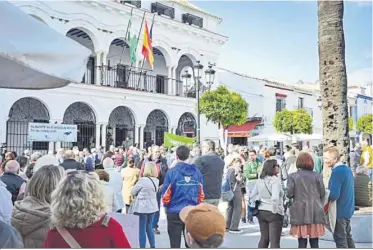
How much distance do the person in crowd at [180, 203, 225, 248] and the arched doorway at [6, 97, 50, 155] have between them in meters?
16.9

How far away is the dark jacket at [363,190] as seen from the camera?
7824 mm

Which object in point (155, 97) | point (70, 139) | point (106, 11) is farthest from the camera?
point (155, 97)

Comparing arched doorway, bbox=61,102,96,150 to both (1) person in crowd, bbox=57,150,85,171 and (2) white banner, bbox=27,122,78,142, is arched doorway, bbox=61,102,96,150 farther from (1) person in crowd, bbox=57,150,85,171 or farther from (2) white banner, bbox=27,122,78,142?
(1) person in crowd, bbox=57,150,85,171

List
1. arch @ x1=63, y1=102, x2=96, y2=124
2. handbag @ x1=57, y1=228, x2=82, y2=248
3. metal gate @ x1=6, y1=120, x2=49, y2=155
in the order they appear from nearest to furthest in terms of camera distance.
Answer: handbag @ x1=57, y1=228, x2=82, y2=248 → metal gate @ x1=6, y1=120, x2=49, y2=155 → arch @ x1=63, y1=102, x2=96, y2=124

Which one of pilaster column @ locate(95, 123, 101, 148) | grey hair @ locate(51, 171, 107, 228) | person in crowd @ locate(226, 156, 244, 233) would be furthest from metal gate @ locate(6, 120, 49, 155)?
grey hair @ locate(51, 171, 107, 228)

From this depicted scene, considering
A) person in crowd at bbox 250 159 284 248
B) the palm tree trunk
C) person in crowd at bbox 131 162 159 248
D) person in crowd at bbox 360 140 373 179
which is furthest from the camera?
person in crowd at bbox 360 140 373 179

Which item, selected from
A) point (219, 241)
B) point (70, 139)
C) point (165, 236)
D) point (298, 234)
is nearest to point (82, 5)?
point (70, 139)

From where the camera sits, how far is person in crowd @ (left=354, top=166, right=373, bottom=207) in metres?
7.83

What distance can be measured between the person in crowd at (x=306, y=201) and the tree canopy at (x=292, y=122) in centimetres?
2540

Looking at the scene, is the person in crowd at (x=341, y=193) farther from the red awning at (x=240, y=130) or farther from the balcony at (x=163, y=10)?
the red awning at (x=240, y=130)

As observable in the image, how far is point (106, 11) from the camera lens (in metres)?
21.5

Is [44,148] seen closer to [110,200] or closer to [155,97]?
[155,97]

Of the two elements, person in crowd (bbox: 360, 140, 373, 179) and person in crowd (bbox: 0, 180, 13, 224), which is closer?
person in crowd (bbox: 0, 180, 13, 224)

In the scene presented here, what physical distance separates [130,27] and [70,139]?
759 cm
